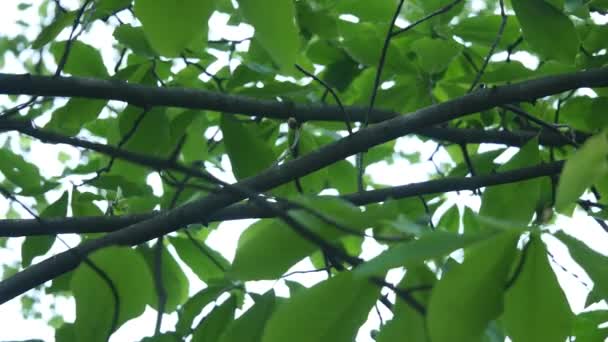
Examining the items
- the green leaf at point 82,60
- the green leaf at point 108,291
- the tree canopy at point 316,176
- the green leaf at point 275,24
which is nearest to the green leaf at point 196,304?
the tree canopy at point 316,176

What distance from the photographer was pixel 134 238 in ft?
2.79

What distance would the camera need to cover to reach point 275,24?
0.54m

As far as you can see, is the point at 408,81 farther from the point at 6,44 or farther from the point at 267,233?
the point at 6,44

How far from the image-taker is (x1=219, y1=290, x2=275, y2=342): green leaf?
71 centimetres

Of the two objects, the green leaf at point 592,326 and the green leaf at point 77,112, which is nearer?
the green leaf at point 592,326

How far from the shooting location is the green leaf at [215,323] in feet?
2.56

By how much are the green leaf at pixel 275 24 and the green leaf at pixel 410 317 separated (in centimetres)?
17

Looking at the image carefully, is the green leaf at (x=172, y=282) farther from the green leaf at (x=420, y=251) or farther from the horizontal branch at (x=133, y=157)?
the green leaf at (x=420, y=251)

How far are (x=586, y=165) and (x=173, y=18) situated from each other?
274 mm

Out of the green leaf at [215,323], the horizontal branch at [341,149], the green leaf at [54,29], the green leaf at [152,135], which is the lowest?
the green leaf at [215,323]

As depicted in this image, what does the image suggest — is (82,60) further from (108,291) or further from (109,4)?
(108,291)

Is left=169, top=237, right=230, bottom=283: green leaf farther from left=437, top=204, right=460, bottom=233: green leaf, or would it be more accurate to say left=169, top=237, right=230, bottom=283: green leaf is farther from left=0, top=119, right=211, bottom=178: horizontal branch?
left=0, top=119, right=211, bottom=178: horizontal branch

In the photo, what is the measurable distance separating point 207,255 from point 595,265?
747mm

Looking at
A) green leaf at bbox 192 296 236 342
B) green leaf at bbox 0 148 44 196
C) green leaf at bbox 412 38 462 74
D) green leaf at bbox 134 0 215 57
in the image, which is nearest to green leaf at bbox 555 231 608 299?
green leaf at bbox 134 0 215 57
